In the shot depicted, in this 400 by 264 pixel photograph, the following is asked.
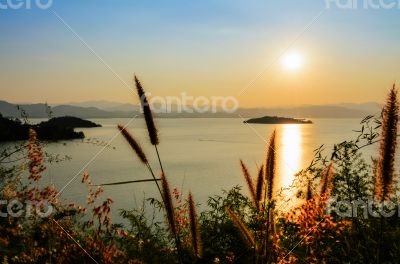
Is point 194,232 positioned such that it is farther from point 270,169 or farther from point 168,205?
point 270,169

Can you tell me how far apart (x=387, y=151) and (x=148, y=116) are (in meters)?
1.31

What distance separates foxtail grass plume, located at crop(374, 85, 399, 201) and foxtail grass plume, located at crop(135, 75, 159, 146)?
1.26 metres

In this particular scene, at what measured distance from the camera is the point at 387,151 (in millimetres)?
2213

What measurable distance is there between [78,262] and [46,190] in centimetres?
100

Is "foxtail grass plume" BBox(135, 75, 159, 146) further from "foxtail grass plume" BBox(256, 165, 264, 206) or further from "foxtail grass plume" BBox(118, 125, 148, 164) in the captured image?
"foxtail grass plume" BBox(256, 165, 264, 206)

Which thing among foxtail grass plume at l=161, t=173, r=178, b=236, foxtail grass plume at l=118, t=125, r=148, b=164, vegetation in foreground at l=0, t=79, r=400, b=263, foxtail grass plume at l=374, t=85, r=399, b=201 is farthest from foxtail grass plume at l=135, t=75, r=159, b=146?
foxtail grass plume at l=374, t=85, r=399, b=201

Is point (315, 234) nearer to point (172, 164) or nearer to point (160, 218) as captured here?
point (160, 218)

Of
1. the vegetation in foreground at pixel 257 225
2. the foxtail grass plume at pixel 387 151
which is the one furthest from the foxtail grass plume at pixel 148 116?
the foxtail grass plume at pixel 387 151

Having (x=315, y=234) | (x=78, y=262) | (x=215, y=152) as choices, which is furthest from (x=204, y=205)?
(x=215, y=152)

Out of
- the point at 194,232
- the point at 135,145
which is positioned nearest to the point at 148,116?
the point at 135,145

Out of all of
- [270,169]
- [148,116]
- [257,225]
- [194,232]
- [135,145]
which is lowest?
[257,225]

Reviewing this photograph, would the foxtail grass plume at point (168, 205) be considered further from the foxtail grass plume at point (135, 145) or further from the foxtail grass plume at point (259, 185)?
the foxtail grass plume at point (259, 185)

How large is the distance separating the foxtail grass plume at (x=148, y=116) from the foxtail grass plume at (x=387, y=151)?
4.12 ft

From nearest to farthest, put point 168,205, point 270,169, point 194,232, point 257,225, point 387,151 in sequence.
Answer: point 387,151, point 168,205, point 194,232, point 270,169, point 257,225
